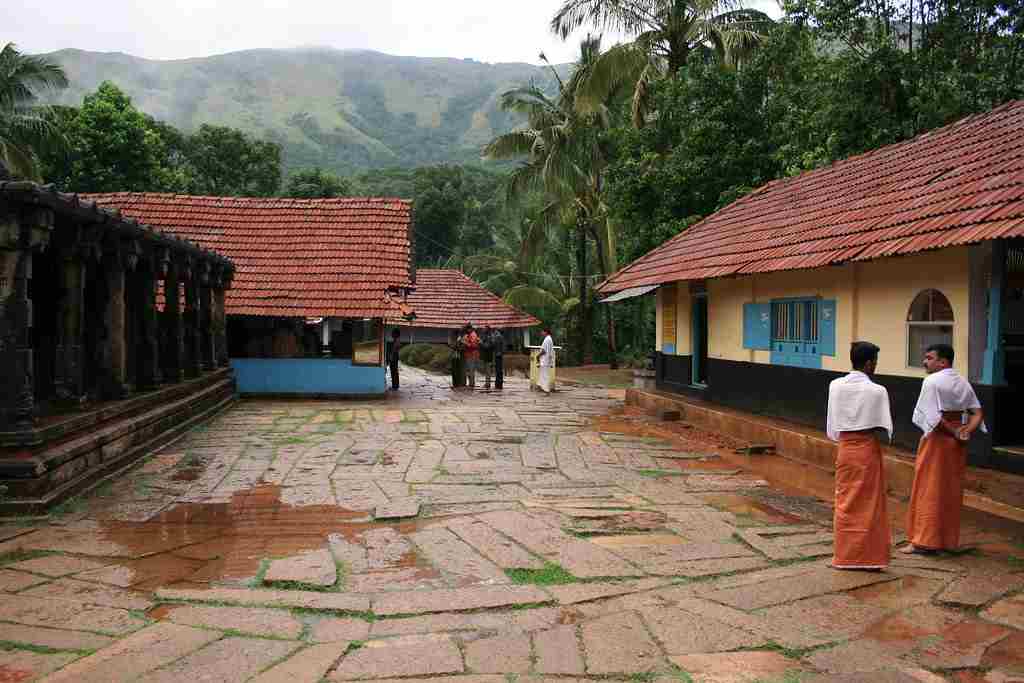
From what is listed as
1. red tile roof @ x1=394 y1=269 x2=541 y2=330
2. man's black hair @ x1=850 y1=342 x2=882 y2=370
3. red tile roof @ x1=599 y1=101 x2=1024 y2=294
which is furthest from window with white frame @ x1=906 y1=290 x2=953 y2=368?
red tile roof @ x1=394 y1=269 x2=541 y2=330

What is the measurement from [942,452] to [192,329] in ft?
39.2

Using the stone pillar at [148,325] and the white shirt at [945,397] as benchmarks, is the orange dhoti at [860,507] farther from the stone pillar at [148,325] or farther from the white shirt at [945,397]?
the stone pillar at [148,325]

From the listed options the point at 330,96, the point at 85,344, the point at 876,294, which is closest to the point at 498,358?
the point at 85,344

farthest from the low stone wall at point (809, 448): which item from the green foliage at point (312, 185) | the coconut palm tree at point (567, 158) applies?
the green foliage at point (312, 185)

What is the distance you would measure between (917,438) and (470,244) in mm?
34637

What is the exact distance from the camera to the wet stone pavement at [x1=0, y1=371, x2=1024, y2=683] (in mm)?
3916

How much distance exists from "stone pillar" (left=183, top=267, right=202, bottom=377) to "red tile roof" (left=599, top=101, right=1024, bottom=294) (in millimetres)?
7796

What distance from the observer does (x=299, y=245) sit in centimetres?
1867

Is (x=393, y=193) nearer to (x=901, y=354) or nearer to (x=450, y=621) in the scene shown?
(x=901, y=354)

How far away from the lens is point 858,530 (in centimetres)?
534

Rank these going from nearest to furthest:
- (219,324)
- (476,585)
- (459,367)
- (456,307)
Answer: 1. (476,585)
2. (219,324)
3. (459,367)
4. (456,307)

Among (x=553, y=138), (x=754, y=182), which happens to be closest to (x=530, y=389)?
(x=754, y=182)

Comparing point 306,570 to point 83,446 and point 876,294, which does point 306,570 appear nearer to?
point 83,446

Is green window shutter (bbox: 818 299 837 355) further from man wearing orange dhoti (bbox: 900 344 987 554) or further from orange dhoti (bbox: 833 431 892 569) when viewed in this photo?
orange dhoti (bbox: 833 431 892 569)
